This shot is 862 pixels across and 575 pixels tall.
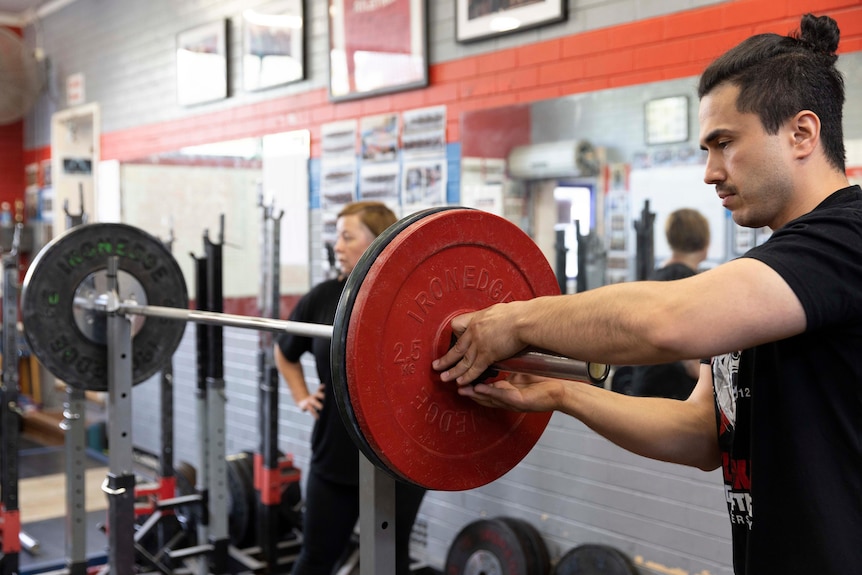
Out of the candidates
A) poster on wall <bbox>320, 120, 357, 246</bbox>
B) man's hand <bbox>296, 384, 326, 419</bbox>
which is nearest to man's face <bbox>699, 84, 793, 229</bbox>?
man's hand <bbox>296, 384, 326, 419</bbox>

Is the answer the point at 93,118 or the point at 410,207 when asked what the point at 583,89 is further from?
the point at 93,118

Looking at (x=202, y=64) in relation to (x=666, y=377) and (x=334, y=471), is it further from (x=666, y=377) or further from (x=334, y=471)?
(x=666, y=377)

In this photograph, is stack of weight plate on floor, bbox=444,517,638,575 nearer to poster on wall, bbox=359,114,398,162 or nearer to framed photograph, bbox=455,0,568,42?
poster on wall, bbox=359,114,398,162

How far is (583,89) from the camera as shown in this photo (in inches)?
126

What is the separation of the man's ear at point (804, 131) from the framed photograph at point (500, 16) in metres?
2.26

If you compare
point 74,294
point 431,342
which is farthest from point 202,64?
point 431,342

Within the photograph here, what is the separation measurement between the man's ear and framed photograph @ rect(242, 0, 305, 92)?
12.8 feet

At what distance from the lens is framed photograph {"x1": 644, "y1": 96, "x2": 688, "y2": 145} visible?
2836 millimetres

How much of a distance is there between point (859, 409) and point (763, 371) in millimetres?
129

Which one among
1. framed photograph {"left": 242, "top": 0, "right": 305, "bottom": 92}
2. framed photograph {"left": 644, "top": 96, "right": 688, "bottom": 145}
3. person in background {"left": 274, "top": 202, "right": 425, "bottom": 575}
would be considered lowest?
person in background {"left": 274, "top": 202, "right": 425, "bottom": 575}

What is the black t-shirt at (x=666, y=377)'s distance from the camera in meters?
2.82

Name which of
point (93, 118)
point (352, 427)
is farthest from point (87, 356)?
point (93, 118)

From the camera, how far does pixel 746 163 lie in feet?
3.84

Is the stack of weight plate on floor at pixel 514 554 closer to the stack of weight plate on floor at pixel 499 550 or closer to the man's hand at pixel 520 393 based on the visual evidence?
the stack of weight plate on floor at pixel 499 550
